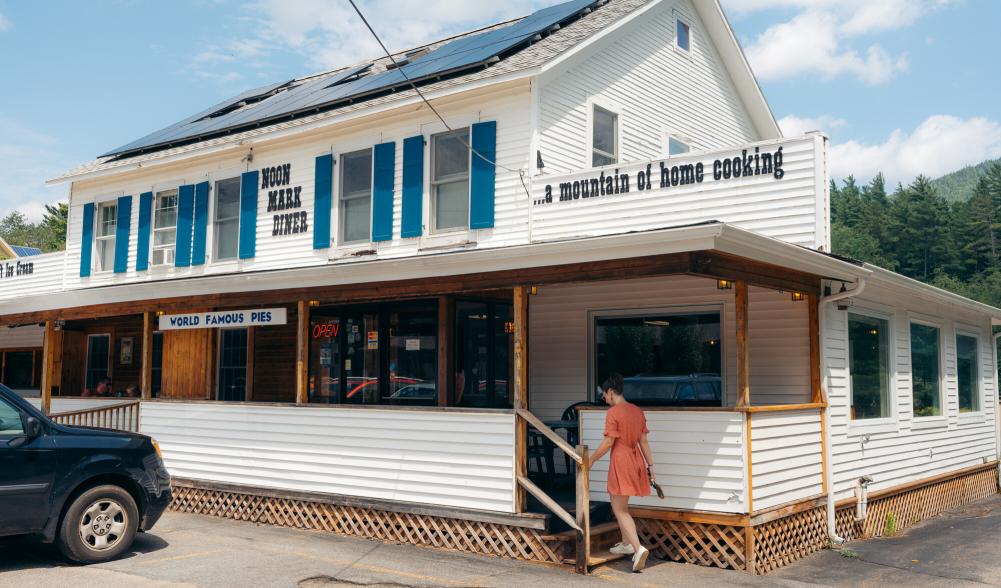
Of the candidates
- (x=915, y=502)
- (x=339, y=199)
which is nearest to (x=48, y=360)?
(x=339, y=199)

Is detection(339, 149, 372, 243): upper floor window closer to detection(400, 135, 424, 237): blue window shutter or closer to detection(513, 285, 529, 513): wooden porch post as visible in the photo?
detection(400, 135, 424, 237): blue window shutter

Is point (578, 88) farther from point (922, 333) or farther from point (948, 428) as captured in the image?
point (948, 428)

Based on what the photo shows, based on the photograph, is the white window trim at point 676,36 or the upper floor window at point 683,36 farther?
the upper floor window at point 683,36

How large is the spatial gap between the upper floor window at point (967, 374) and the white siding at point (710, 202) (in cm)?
648

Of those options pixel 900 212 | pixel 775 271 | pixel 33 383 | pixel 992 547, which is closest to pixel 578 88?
pixel 775 271

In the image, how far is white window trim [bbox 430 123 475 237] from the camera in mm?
13492

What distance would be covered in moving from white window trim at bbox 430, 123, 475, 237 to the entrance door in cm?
528

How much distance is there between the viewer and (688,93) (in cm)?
1675

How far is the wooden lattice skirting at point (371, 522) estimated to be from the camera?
9.78m

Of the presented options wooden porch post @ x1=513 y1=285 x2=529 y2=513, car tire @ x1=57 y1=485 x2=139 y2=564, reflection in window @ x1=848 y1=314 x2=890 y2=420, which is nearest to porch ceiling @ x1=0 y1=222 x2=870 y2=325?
wooden porch post @ x1=513 y1=285 x2=529 y2=513

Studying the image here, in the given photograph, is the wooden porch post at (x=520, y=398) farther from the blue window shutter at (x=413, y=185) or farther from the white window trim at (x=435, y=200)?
the blue window shutter at (x=413, y=185)

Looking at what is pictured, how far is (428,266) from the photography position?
10555mm

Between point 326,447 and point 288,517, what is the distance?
43.0 inches

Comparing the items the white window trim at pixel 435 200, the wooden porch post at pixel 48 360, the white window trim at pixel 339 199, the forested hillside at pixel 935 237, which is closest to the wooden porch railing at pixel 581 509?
the white window trim at pixel 435 200
